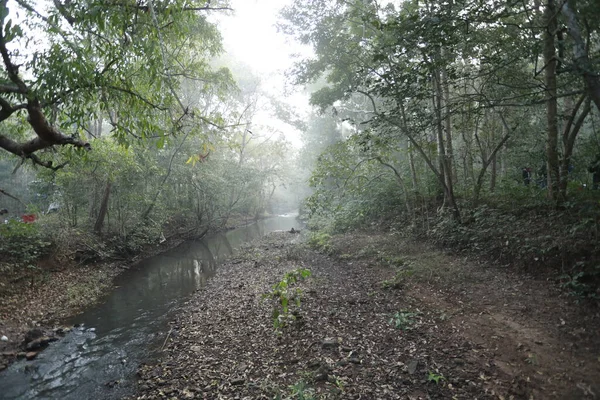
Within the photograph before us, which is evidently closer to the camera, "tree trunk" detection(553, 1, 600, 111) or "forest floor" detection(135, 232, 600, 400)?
"forest floor" detection(135, 232, 600, 400)

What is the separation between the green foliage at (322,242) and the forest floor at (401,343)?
5.19 metres

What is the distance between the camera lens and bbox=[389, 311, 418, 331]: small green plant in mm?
5820

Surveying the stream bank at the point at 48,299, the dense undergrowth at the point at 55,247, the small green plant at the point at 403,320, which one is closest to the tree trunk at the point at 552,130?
the small green plant at the point at 403,320

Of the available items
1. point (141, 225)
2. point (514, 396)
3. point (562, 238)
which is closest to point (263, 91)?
point (141, 225)

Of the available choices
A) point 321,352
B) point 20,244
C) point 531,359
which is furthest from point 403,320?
point 20,244

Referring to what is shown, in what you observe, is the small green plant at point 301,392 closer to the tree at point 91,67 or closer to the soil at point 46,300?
the tree at point 91,67

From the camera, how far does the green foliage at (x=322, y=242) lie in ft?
46.3

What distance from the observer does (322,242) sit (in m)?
15.1

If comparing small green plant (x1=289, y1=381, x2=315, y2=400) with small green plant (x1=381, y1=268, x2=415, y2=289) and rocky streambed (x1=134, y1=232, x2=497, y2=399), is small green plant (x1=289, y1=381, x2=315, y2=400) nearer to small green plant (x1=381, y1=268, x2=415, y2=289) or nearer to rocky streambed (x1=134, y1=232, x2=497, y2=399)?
rocky streambed (x1=134, y1=232, x2=497, y2=399)

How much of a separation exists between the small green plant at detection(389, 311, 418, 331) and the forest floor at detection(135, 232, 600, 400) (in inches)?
0.7

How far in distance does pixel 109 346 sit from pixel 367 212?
40.1 feet

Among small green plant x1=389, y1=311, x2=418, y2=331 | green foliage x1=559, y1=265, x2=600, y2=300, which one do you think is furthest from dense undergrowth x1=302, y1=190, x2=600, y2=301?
small green plant x1=389, y1=311, x2=418, y2=331

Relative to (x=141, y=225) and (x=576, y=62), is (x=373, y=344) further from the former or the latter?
(x=141, y=225)

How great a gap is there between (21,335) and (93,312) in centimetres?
198
